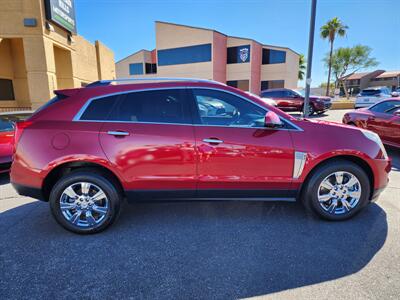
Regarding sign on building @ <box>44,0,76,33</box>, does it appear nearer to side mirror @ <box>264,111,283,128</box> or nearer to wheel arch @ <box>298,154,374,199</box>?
side mirror @ <box>264,111,283,128</box>

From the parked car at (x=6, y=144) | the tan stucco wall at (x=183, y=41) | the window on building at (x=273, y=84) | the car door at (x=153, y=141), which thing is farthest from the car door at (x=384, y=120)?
the window on building at (x=273, y=84)

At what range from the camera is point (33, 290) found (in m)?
2.22

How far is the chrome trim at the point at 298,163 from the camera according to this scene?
10.1 feet

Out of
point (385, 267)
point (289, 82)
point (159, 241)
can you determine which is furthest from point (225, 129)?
point (289, 82)

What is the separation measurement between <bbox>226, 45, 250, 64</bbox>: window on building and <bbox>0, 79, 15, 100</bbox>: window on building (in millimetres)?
21371

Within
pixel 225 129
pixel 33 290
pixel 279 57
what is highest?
pixel 279 57

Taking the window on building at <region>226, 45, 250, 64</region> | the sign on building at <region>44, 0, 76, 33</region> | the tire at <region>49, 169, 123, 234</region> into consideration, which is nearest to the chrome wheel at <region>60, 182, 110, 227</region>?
the tire at <region>49, 169, 123, 234</region>

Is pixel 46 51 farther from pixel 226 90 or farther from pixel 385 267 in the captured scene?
pixel 385 267

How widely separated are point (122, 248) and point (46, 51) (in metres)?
14.6

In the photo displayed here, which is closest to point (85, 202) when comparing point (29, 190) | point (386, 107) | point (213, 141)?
point (29, 190)

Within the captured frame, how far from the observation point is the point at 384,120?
670 centimetres

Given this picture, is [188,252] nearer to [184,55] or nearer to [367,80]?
[184,55]

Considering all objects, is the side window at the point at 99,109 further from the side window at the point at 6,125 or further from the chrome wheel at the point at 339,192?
the side window at the point at 6,125

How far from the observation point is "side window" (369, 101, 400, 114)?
6.74 meters
